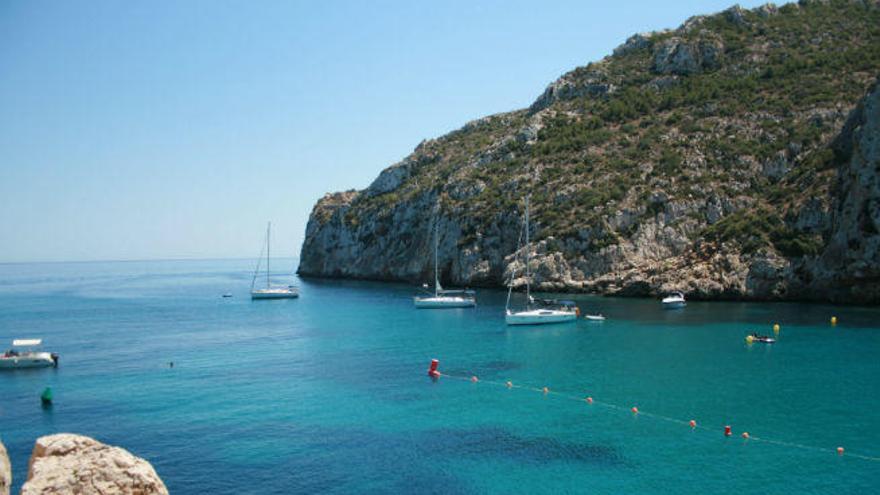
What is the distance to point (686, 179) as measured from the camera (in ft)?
313

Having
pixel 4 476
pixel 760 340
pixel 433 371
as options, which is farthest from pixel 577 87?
pixel 4 476

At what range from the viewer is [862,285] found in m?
72.5

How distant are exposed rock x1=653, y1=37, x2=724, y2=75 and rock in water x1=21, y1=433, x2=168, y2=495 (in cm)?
12528

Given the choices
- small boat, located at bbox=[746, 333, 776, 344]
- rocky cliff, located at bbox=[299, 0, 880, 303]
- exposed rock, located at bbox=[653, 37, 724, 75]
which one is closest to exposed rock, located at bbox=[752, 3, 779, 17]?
rocky cliff, located at bbox=[299, 0, 880, 303]

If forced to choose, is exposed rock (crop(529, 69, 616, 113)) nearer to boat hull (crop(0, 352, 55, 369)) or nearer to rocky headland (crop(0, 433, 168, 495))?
boat hull (crop(0, 352, 55, 369))

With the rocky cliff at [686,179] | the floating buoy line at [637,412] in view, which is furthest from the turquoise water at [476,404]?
the rocky cliff at [686,179]

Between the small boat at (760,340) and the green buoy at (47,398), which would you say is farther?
the small boat at (760,340)

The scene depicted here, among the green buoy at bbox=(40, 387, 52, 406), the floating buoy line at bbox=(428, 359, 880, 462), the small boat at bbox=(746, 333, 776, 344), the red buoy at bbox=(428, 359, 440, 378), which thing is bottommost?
the green buoy at bbox=(40, 387, 52, 406)

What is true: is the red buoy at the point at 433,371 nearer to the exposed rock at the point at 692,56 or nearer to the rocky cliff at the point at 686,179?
the rocky cliff at the point at 686,179

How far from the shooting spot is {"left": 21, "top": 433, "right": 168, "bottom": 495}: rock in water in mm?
10156

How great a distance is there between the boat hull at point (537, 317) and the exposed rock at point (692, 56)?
237 feet

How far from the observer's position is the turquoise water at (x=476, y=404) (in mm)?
26312

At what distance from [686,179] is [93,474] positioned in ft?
316

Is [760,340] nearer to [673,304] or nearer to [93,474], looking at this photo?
[673,304]
